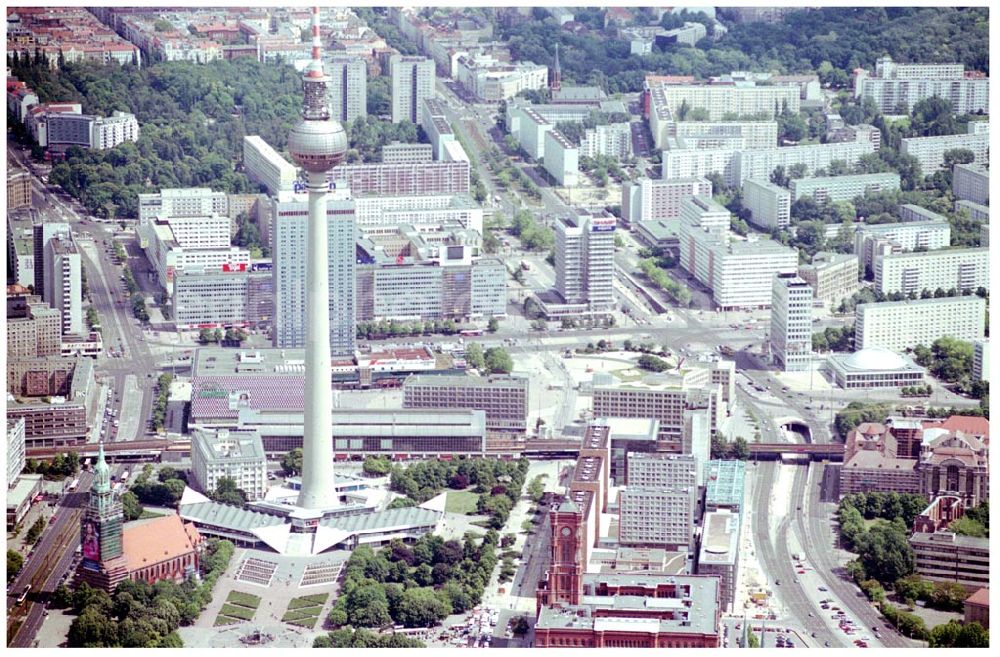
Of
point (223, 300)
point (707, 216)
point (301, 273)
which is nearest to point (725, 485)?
point (301, 273)

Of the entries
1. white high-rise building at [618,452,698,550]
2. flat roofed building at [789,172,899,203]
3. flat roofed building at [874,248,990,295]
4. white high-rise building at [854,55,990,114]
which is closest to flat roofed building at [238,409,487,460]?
white high-rise building at [618,452,698,550]

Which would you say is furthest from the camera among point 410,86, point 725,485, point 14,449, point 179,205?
point 410,86

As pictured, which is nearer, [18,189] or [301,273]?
[301,273]

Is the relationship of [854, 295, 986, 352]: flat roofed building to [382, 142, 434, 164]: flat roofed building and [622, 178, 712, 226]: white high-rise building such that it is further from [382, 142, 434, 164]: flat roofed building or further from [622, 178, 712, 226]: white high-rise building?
[382, 142, 434, 164]: flat roofed building

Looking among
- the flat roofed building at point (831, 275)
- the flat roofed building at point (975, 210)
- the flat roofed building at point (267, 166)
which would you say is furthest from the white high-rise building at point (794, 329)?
the flat roofed building at point (267, 166)

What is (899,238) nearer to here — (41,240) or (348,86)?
(348,86)

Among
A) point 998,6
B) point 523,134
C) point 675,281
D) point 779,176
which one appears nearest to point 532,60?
point 523,134

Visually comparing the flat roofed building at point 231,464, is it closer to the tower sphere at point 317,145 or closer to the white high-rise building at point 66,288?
the tower sphere at point 317,145
